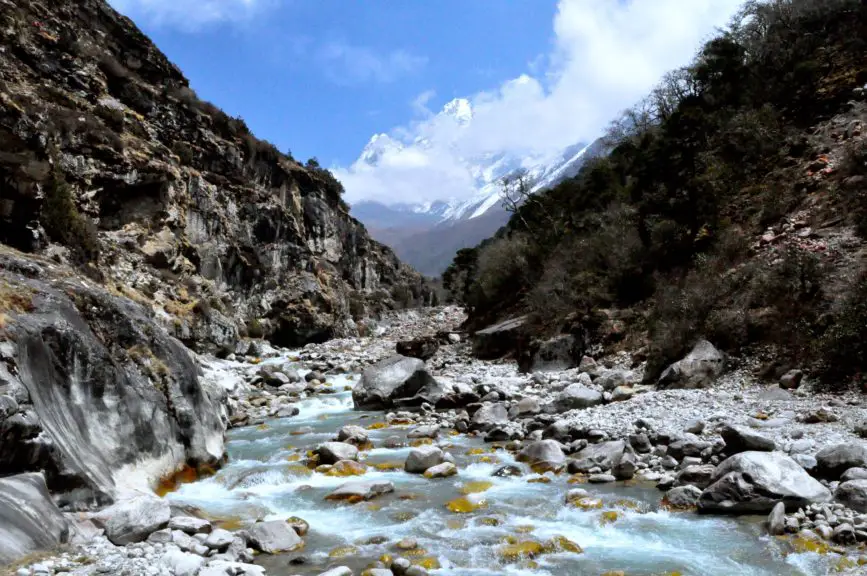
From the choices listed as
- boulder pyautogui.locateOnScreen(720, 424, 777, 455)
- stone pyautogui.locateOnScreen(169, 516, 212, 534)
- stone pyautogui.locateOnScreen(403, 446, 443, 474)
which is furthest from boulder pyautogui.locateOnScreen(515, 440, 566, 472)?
stone pyautogui.locateOnScreen(169, 516, 212, 534)

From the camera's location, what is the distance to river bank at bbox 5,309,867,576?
21.6ft

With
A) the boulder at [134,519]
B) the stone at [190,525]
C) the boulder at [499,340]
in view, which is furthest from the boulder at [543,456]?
the boulder at [499,340]

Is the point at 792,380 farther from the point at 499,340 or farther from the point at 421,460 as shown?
the point at 499,340

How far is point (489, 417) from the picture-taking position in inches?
591

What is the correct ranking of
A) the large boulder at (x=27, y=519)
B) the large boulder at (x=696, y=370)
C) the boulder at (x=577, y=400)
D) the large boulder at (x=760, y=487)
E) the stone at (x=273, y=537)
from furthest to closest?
the boulder at (x=577, y=400), the large boulder at (x=696, y=370), the large boulder at (x=760, y=487), the stone at (x=273, y=537), the large boulder at (x=27, y=519)

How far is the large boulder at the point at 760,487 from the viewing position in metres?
7.43

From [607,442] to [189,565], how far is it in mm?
7892

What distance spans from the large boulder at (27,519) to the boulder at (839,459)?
983 cm

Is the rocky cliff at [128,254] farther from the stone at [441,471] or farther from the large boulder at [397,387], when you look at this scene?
the large boulder at [397,387]

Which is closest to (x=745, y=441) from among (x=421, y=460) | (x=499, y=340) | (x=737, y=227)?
(x=421, y=460)

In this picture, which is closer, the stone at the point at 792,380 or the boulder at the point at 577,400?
the stone at the point at 792,380

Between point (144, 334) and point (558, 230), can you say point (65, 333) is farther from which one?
point (558, 230)

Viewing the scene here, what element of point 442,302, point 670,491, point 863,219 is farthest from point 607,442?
point 442,302

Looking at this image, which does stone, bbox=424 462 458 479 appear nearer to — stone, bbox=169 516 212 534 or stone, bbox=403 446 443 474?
stone, bbox=403 446 443 474
